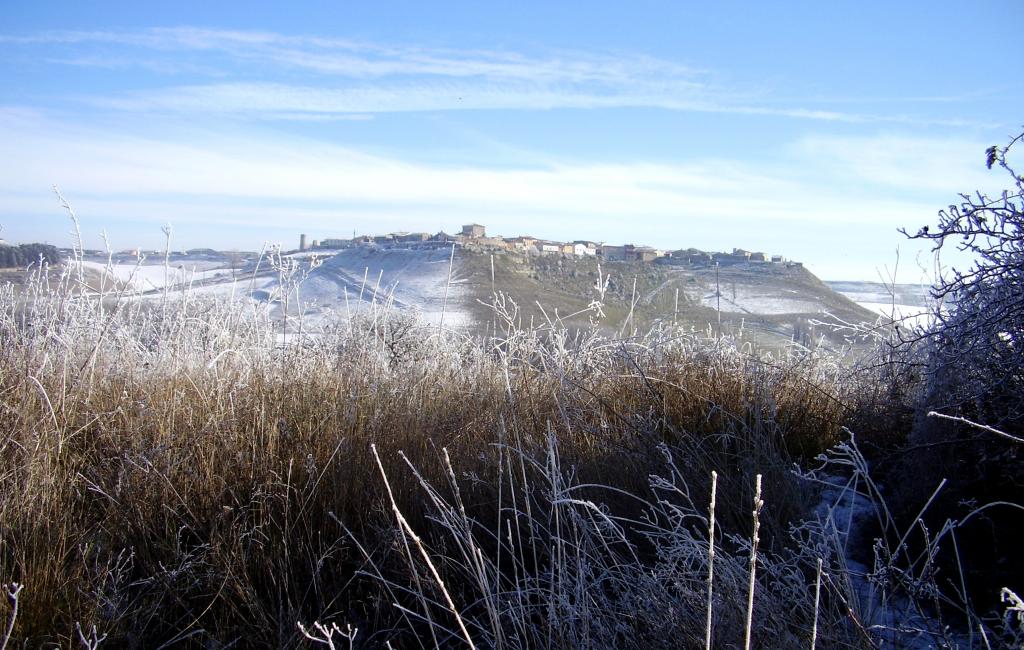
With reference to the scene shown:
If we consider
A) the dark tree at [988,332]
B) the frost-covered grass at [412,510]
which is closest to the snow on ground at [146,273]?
the frost-covered grass at [412,510]

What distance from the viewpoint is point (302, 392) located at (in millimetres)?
3379

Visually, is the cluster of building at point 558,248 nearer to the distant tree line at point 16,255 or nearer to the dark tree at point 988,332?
the distant tree line at point 16,255

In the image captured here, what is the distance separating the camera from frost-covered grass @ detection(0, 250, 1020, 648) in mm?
1940

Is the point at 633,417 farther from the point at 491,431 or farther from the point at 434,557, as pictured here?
the point at 434,557

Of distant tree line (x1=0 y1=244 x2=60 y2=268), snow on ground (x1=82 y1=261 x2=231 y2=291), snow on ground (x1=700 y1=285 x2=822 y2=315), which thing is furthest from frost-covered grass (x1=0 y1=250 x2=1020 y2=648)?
snow on ground (x1=700 y1=285 x2=822 y2=315)

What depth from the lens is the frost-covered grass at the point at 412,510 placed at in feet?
6.37

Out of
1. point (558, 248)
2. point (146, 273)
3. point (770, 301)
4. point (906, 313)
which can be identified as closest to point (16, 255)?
point (146, 273)

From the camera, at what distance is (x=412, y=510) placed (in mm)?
2832

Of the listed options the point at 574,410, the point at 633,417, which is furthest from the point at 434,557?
the point at 633,417

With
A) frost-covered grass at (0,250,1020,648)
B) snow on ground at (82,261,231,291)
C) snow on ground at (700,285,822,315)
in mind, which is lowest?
frost-covered grass at (0,250,1020,648)

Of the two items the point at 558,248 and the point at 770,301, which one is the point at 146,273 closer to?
the point at 770,301

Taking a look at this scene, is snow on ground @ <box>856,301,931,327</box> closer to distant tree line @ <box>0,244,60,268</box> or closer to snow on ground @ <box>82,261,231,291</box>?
snow on ground @ <box>82,261,231,291</box>

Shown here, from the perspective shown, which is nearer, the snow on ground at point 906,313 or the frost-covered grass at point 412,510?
the frost-covered grass at point 412,510

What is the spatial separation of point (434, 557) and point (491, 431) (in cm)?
88
